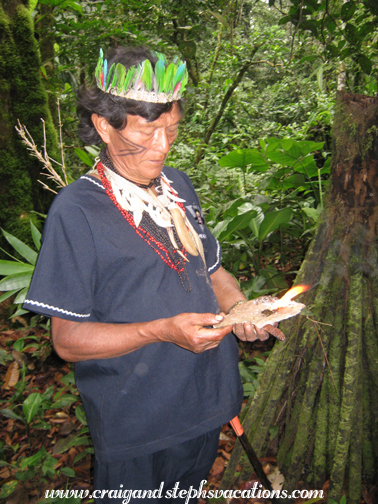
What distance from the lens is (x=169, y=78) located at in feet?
3.90

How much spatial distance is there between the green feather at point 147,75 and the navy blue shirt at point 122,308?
343 mm

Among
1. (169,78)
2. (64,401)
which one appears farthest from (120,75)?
(64,401)

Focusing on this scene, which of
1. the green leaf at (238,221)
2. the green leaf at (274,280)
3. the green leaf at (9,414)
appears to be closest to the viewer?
the green leaf at (9,414)

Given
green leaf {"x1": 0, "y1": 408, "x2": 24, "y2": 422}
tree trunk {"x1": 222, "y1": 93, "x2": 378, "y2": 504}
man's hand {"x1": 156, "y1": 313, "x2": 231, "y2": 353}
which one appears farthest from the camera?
green leaf {"x1": 0, "y1": 408, "x2": 24, "y2": 422}

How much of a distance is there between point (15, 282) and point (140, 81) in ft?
4.58

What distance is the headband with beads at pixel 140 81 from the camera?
1.13 m

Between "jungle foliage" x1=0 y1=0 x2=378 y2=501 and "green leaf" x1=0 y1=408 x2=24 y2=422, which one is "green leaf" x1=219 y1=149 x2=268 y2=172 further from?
"green leaf" x1=0 y1=408 x2=24 y2=422

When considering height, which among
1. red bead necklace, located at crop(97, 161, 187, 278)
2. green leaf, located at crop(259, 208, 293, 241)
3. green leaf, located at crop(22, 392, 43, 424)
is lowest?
green leaf, located at crop(22, 392, 43, 424)

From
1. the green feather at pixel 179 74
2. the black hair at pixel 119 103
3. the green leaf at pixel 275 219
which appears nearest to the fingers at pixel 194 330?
the black hair at pixel 119 103

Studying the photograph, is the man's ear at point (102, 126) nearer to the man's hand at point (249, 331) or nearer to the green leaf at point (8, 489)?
the man's hand at point (249, 331)

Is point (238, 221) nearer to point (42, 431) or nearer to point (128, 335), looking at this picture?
point (128, 335)

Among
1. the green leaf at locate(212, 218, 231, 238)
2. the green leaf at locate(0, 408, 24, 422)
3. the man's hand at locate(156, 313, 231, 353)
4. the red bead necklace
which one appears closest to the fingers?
the man's hand at locate(156, 313, 231, 353)

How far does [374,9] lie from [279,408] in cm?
211

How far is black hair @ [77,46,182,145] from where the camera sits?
1160mm
